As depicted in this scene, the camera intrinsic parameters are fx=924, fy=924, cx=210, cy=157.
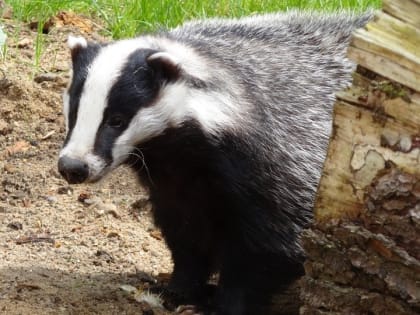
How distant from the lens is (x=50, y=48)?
6078mm

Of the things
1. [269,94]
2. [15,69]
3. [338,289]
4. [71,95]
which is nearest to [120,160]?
[71,95]

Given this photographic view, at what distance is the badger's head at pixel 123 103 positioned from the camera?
3557mm

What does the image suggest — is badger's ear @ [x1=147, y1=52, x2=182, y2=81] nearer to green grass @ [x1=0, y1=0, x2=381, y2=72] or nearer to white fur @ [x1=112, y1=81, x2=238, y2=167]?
white fur @ [x1=112, y1=81, x2=238, y2=167]

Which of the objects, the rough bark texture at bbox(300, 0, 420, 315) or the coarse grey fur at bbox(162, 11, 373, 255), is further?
the coarse grey fur at bbox(162, 11, 373, 255)

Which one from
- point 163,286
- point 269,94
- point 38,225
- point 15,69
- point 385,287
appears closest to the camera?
point 385,287

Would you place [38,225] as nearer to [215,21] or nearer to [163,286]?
[163,286]

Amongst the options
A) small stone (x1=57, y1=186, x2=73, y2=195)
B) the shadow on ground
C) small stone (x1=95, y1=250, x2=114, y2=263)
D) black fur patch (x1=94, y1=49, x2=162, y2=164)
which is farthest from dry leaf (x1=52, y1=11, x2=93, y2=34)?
black fur patch (x1=94, y1=49, x2=162, y2=164)

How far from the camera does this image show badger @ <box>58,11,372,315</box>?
3.63 metres

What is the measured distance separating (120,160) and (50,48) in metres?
2.56

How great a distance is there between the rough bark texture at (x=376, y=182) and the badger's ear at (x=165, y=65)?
77 cm

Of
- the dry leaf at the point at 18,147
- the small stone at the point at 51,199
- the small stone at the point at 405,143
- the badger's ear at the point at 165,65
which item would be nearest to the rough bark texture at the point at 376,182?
the small stone at the point at 405,143

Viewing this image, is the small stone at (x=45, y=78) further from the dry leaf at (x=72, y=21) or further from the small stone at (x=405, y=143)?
the small stone at (x=405, y=143)

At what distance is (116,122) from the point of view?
3.61 meters

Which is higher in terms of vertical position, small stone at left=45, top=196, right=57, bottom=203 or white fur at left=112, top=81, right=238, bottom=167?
white fur at left=112, top=81, right=238, bottom=167
